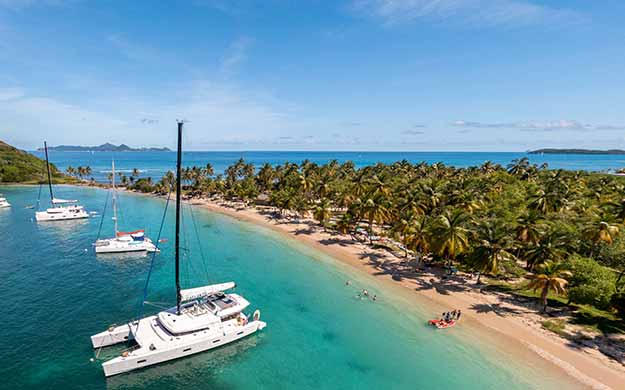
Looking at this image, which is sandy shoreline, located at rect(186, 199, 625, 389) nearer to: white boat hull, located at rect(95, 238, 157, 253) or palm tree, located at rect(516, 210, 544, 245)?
palm tree, located at rect(516, 210, 544, 245)

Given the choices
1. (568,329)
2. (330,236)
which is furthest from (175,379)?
(330,236)

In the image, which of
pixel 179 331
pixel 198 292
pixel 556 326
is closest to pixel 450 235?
pixel 556 326

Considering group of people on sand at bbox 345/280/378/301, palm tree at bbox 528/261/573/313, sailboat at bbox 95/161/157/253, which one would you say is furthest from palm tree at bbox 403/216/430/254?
sailboat at bbox 95/161/157/253

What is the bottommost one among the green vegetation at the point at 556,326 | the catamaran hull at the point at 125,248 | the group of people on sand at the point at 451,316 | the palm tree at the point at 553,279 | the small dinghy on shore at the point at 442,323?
the small dinghy on shore at the point at 442,323

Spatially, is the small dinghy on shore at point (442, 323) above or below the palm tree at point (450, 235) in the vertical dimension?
below

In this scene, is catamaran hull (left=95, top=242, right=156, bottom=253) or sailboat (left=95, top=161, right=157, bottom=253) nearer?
catamaran hull (left=95, top=242, right=156, bottom=253)

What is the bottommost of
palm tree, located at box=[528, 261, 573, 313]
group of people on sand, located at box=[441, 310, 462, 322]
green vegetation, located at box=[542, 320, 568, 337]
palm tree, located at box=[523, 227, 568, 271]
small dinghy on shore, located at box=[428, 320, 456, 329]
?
small dinghy on shore, located at box=[428, 320, 456, 329]

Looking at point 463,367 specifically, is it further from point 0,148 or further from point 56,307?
point 0,148

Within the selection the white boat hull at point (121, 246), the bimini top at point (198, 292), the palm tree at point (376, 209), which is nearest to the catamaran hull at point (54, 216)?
the white boat hull at point (121, 246)

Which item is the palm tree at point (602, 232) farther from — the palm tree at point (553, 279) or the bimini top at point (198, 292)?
the bimini top at point (198, 292)
